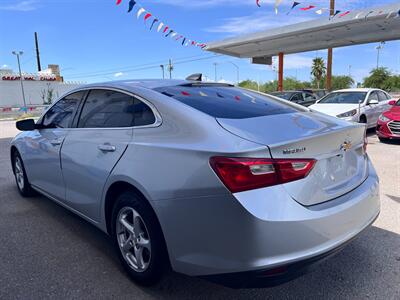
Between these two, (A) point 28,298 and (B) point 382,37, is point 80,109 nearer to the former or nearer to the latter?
(A) point 28,298

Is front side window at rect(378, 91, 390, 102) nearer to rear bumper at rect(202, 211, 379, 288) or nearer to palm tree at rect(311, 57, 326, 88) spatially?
rear bumper at rect(202, 211, 379, 288)

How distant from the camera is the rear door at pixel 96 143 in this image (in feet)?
9.22

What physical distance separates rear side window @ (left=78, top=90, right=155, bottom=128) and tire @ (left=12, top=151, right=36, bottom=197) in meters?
1.96

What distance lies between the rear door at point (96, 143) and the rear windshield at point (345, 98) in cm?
930

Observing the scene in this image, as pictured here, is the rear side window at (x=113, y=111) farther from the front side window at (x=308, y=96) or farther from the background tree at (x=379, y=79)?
the background tree at (x=379, y=79)

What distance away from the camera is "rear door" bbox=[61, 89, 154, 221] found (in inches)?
111

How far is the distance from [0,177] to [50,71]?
5360 centimetres

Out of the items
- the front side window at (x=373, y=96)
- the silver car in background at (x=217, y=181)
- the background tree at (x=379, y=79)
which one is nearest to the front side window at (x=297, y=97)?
the front side window at (x=373, y=96)

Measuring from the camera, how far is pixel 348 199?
2377mm

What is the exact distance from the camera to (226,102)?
9.37 feet

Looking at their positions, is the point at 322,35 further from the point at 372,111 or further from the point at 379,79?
the point at 379,79

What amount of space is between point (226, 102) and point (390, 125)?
7.70m

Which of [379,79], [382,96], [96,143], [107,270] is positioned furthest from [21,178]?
[379,79]

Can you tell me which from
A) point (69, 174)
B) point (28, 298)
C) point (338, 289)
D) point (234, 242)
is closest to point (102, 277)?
point (28, 298)
